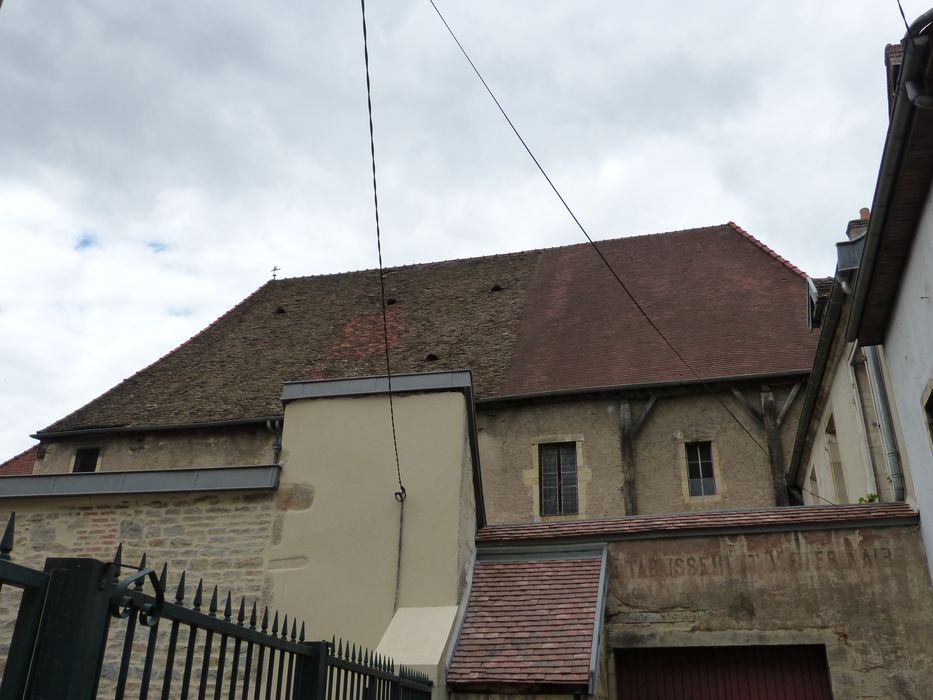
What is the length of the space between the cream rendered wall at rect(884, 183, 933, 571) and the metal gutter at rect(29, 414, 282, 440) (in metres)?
9.01

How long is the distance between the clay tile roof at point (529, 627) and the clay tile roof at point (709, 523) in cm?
24

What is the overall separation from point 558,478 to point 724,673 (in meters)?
6.23

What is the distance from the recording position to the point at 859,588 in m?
6.58

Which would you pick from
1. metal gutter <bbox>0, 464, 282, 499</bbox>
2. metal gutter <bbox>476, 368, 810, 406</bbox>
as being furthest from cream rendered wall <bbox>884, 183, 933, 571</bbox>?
metal gutter <bbox>0, 464, 282, 499</bbox>

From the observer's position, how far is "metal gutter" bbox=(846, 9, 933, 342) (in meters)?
4.55

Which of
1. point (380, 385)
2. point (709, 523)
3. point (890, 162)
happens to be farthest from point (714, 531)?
point (890, 162)

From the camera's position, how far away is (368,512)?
6.94 meters

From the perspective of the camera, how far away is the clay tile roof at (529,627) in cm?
588

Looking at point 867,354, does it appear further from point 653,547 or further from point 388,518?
point 388,518

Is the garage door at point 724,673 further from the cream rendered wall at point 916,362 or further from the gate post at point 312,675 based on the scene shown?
the gate post at point 312,675

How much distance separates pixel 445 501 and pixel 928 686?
3.88 m

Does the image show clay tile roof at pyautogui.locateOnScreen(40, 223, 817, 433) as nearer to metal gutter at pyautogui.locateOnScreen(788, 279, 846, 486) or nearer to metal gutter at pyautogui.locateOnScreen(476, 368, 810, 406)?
metal gutter at pyautogui.locateOnScreen(476, 368, 810, 406)

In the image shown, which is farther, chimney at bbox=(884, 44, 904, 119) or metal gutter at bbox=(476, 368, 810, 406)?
metal gutter at bbox=(476, 368, 810, 406)

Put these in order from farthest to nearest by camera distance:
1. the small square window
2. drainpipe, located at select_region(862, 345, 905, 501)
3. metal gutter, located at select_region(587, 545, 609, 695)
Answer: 1. the small square window
2. drainpipe, located at select_region(862, 345, 905, 501)
3. metal gutter, located at select_region(587, 545, 609, 695)
